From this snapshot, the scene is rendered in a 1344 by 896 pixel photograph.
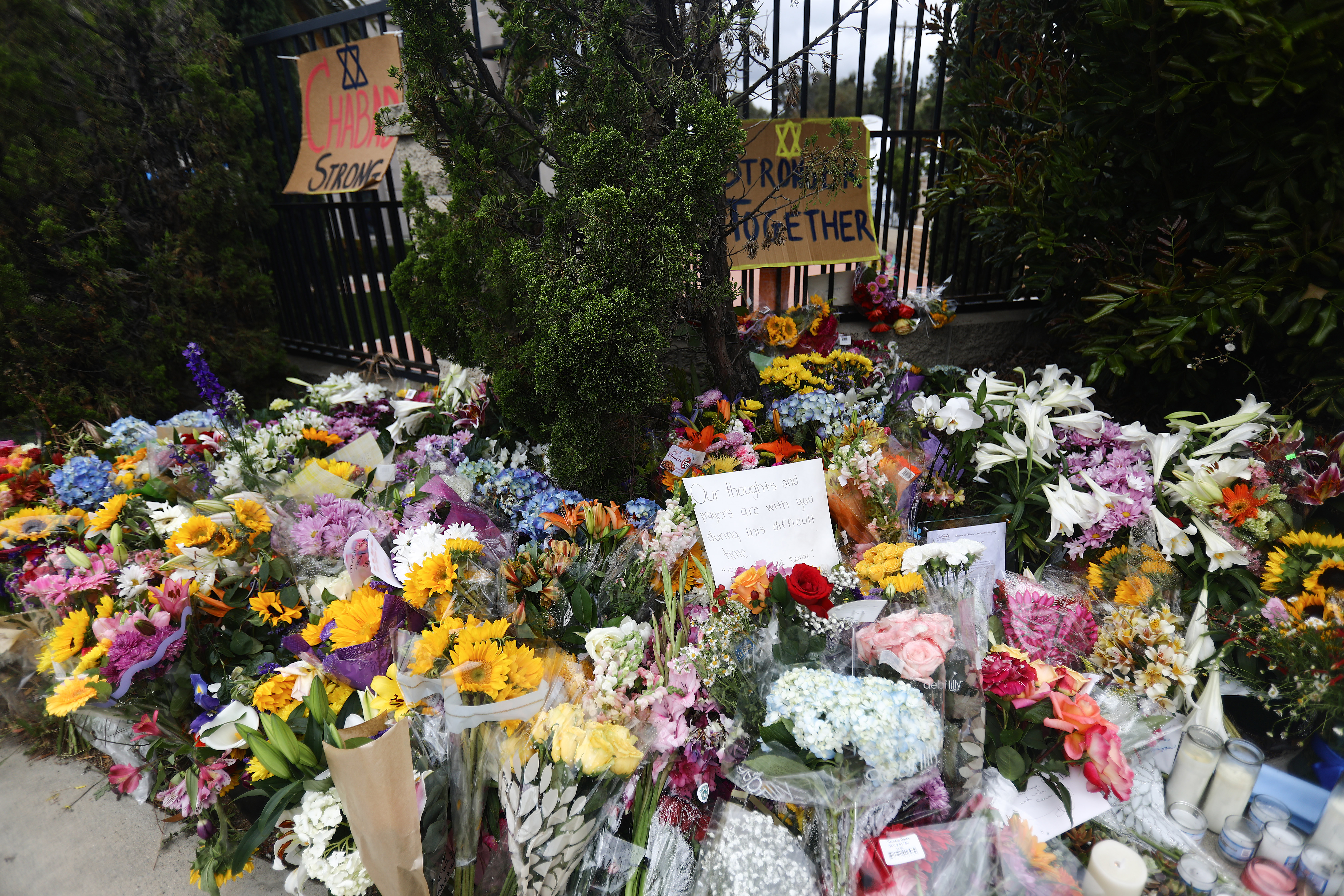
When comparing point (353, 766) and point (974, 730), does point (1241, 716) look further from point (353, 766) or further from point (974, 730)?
point (353, 766)

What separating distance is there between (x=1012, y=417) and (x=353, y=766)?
5.95 ft

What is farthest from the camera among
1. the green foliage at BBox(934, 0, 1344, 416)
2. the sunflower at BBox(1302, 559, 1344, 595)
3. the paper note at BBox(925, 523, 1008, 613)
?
the paper note at BBox(925, 523, 1008, 613)

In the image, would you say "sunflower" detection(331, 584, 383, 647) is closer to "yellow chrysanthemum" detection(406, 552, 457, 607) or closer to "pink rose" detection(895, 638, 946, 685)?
"yellow chrysanthemum" detection(406, 552, 457, 607)

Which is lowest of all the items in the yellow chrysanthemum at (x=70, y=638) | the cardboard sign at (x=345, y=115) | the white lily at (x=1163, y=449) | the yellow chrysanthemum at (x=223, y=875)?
the yellow chrysanthemum at (x=223, y=875)

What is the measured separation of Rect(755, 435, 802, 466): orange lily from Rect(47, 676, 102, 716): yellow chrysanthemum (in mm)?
1760

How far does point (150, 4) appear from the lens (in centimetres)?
357

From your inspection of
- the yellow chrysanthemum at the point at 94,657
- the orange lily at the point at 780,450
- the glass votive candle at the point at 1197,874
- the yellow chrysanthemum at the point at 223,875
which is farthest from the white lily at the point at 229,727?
the glass votive candle at the point at 1197,874

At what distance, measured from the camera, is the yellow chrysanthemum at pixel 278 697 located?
1.46 metres

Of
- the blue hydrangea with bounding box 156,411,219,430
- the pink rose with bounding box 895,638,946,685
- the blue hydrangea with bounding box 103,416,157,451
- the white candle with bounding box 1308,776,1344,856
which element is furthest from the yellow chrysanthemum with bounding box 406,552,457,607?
the blue hydrangea with bounding box 103,416,157,451

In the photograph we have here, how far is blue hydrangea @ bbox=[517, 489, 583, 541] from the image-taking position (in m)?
1.77

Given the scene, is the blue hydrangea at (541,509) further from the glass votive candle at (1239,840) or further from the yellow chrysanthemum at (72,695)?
the glass votive candle at (1239,840)

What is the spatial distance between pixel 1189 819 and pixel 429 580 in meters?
1.57

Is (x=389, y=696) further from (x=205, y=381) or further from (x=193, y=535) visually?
(x=205, y=381)

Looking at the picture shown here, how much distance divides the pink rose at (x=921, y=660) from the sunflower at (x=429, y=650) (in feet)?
2.81
